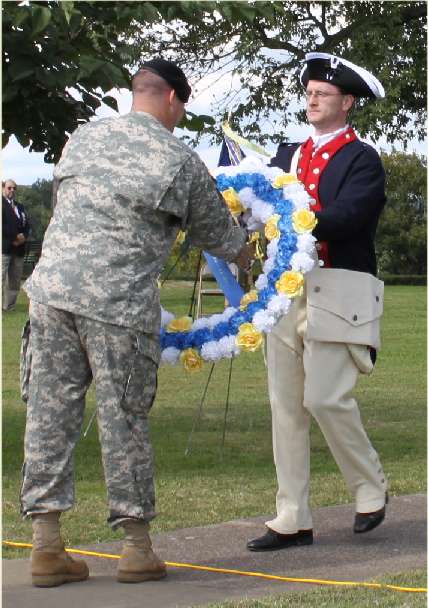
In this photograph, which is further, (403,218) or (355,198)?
(403,218)

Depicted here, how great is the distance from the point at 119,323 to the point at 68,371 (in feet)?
1.06

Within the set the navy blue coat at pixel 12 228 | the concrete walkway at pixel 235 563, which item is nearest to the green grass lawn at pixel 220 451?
the concrete walkway at pixel 235 563

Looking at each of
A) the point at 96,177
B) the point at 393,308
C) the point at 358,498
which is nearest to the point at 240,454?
the point at 358,498

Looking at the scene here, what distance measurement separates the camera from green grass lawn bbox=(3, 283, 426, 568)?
7.70 m

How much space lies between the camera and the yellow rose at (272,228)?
6395 millimetres

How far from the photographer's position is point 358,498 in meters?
6.83

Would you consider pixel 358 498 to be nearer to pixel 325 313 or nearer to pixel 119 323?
pixel 325 313

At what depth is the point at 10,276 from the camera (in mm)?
24172

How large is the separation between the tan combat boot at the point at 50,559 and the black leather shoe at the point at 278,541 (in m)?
0.98

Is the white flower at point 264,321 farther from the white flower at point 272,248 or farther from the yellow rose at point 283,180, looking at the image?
the yellow rose at point 283,180

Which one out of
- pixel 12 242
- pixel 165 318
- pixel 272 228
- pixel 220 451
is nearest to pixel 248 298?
pixel 272 228

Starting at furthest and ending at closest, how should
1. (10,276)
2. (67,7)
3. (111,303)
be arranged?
1. (10,276)
2. (67,7)
3. (111,303)

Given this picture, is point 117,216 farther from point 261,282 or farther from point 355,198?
point 355,198

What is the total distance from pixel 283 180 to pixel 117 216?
1009mm
